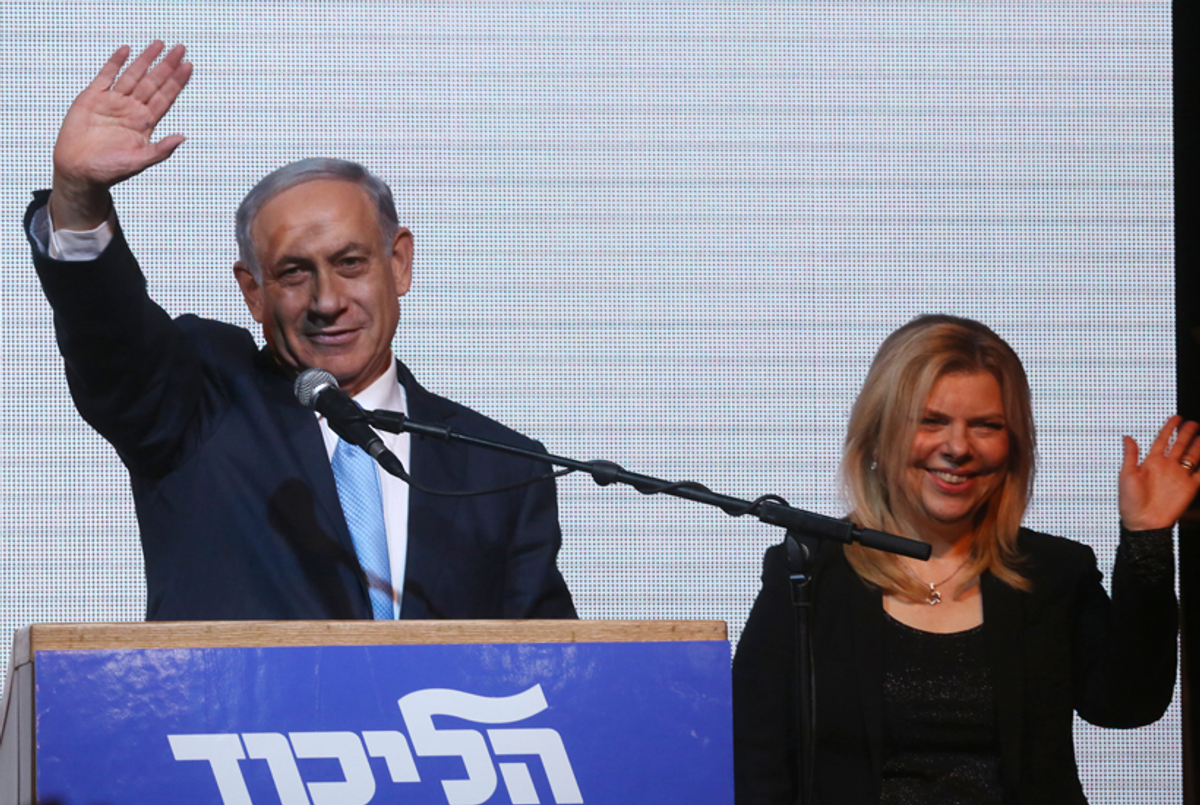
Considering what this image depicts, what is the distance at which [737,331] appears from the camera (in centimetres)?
294

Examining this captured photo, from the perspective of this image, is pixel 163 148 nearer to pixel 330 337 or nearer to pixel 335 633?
pixel 330 337

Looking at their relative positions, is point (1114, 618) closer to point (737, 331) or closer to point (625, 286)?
point (737, 331)

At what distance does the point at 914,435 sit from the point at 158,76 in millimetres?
1522

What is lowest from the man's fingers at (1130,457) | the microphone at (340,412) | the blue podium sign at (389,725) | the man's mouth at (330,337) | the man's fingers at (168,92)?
the blue podium sign at (389,725)

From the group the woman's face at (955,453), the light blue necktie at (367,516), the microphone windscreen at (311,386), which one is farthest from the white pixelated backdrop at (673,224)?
the microphone windscreen at (311,386)

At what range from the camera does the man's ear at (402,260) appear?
8.92 ft

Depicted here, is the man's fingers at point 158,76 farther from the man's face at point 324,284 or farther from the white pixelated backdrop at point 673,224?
the white pixelated backdrop at point 673,224

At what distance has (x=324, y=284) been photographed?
2.48 metres

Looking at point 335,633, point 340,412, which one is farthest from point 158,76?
point 335,633

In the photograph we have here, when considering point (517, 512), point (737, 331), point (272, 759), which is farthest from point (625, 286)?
point (272, 759)

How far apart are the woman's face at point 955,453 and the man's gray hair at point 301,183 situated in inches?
46.3

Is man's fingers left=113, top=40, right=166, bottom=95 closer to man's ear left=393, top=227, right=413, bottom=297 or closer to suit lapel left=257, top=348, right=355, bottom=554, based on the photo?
suit lapel left=257, top=348, right=355, bottom=554

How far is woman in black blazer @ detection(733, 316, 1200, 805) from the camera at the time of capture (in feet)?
7.49

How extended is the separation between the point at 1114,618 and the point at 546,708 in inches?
50.1
